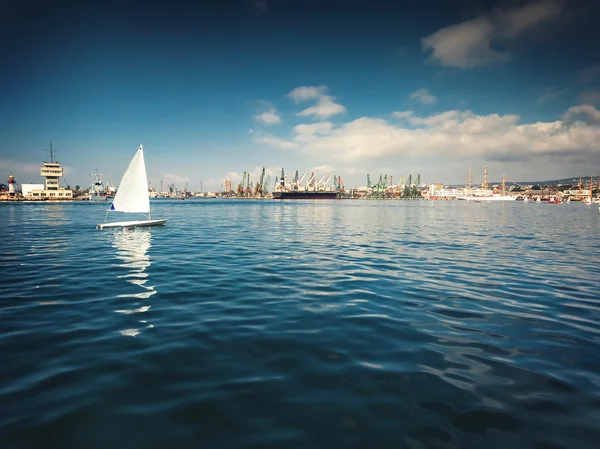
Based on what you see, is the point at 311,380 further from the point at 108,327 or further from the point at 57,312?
the point at 57,312

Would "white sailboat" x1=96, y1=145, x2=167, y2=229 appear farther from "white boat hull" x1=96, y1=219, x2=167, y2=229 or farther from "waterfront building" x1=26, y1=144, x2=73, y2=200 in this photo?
"waterfront building" x1=26, y1=144, x2=73, y2=200

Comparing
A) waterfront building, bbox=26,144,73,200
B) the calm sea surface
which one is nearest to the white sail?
the calm sea surface

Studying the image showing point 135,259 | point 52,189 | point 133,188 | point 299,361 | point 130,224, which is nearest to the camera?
point 299,361

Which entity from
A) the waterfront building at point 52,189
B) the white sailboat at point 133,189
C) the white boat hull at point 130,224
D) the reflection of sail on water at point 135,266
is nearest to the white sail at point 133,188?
the white sailboat at point 133,189

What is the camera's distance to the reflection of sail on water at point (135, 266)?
9.40 meters

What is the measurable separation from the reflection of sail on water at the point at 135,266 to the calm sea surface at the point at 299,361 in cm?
14

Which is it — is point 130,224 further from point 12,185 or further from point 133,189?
point 12,185

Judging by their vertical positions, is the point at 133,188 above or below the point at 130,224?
above

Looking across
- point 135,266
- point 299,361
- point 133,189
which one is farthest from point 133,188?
point 299,361

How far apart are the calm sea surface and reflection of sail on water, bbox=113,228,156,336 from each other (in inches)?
5.6

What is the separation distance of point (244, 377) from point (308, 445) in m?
1.91

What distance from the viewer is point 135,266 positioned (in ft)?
50.7

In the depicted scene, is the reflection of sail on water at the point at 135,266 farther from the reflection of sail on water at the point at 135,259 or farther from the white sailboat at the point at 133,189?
the white sailboat at the point at 133,189

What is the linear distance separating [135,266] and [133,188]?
1804 centimetres
